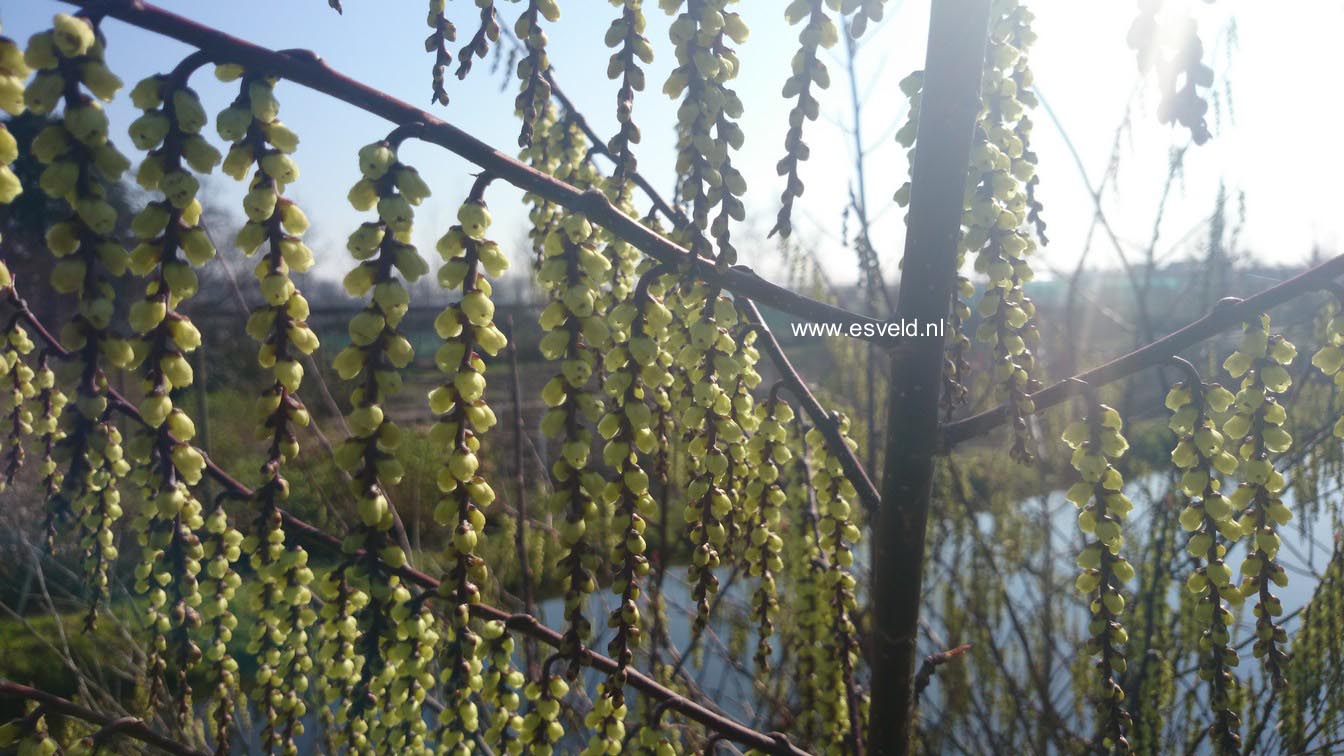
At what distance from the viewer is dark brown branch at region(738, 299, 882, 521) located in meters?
1.42

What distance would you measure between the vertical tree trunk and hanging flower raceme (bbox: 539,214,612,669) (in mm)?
505

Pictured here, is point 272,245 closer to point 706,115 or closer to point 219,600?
point 706,115

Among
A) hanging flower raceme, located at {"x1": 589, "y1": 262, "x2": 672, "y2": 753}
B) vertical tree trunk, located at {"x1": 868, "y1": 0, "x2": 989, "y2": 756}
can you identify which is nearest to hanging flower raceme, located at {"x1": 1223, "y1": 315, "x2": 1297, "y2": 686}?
vertical tree trunk, located at {"x1": 868, "y1": 0, "x2": 989, "y2": 756}

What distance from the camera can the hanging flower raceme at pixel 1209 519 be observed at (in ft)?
3.29

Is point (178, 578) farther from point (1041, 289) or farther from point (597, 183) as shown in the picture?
point (1041, 289)

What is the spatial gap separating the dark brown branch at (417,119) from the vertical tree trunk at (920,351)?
0.84ft

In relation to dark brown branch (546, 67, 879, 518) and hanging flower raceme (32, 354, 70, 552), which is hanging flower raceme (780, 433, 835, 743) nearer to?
dark brown branch (546, 67, 879, 518)

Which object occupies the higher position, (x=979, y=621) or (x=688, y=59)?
(x=688, y=59)

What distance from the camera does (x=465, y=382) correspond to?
76cm

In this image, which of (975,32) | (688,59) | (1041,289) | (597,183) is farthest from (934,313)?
(1041,289)

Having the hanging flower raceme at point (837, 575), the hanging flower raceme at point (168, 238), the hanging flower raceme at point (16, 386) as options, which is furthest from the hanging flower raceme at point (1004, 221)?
the hanging flower raceme at point (16, 386)

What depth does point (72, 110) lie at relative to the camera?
0.60 metres

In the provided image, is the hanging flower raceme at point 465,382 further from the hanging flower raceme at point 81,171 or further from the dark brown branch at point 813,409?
the dark brown branch at point 813,409

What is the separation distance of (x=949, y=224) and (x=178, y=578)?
1.47 m
